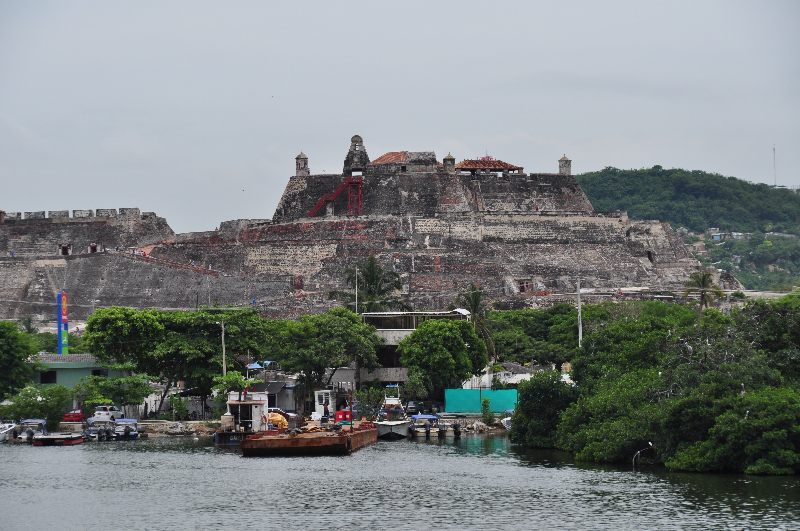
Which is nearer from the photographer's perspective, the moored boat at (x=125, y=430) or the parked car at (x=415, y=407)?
the moored boat at (x=125, y=430)

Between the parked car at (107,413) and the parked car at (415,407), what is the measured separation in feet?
37.3

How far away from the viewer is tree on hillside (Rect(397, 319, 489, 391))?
173ft

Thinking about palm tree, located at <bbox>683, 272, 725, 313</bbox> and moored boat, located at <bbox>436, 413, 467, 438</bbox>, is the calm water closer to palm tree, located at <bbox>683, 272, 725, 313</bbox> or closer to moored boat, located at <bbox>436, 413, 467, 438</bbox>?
moored boat, located at <bbox>436, 413, 467, 438</bbox>

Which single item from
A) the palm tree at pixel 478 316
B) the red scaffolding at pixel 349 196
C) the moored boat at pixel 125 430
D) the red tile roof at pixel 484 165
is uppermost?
the red tile roof at pixel 484 165

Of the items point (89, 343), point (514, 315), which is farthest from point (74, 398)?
point (514, 315)

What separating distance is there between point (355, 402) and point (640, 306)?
17.3m

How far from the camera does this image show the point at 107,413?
48.4 meters

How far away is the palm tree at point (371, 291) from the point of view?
63.8 meters

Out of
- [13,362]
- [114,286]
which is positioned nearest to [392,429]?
[13,362]

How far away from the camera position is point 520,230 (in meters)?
76.9

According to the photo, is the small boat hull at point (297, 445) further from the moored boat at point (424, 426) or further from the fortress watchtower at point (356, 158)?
the fortress watchtower at point (356, 158)

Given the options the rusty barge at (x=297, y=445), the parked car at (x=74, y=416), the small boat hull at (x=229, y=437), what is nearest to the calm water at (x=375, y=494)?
the rusty barge at (x=297, y=445)

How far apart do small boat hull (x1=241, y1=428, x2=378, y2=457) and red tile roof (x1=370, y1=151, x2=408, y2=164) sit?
141 ft

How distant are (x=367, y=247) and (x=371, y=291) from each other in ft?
31.3
